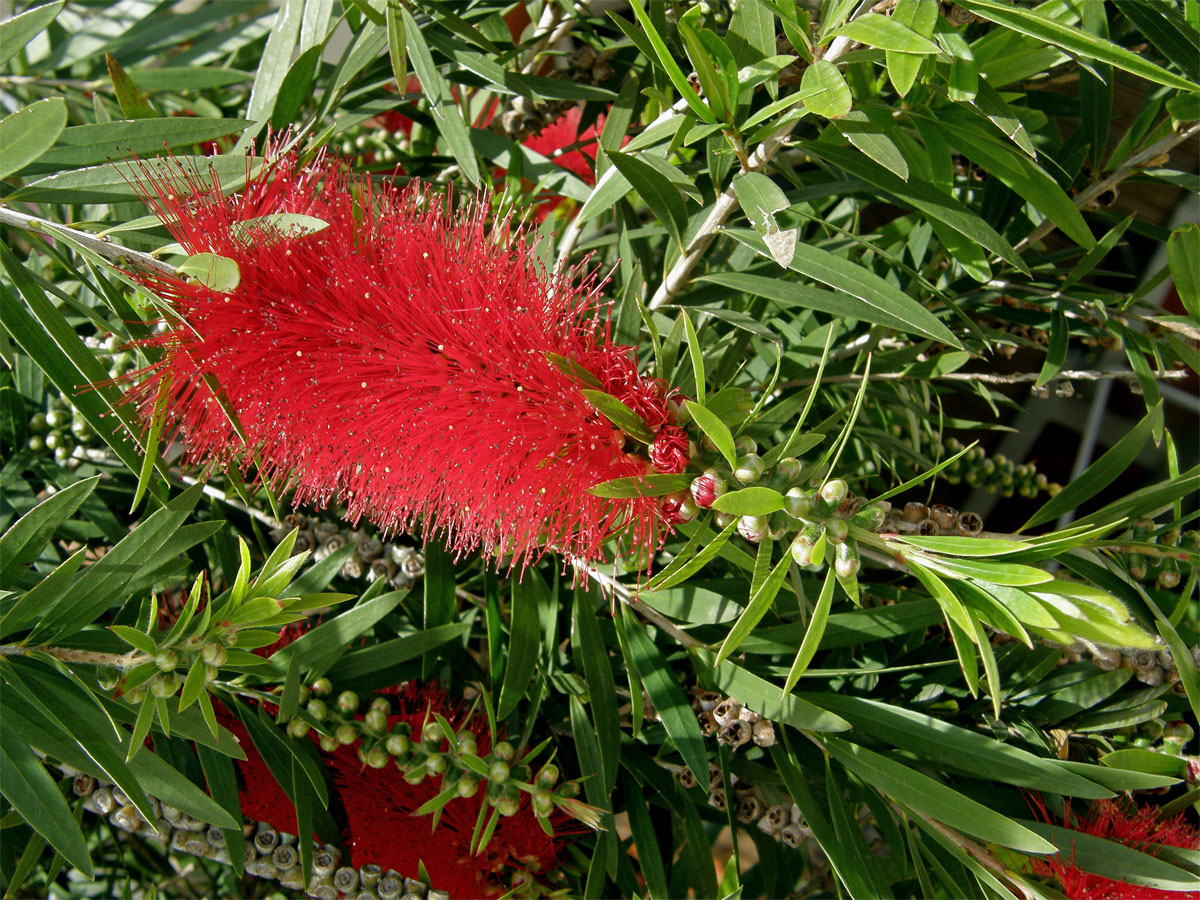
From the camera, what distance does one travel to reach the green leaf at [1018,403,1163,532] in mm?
542

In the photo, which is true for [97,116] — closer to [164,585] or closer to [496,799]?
[164,585]

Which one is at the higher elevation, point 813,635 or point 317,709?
point 813,635

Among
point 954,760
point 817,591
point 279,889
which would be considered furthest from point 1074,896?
point 279,889

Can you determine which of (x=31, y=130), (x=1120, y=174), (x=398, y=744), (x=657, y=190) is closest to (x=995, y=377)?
(x=1120, y=174)

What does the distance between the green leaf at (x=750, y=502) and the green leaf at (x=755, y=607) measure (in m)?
0.03

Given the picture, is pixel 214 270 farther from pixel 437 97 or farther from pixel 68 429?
pixel 68 429

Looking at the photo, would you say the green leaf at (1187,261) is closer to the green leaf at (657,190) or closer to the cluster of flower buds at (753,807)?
the green leaf at (657,190)

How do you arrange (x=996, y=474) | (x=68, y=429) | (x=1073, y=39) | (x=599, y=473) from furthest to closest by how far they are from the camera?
(x=996, y=474) → (x=68, y=429) → (x=599, y=473) → (x=1073, y=39)

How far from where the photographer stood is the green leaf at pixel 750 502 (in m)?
0.37

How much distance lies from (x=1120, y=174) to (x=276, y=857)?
79 cm

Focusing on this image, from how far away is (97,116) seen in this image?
2.02 feet

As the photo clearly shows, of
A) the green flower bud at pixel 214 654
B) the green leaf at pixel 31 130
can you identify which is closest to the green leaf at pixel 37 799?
the green flower bud at pixel 214 654

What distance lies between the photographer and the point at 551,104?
2.38 ft

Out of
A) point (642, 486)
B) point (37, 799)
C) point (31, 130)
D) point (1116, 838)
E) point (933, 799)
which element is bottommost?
point (1116, 838)
